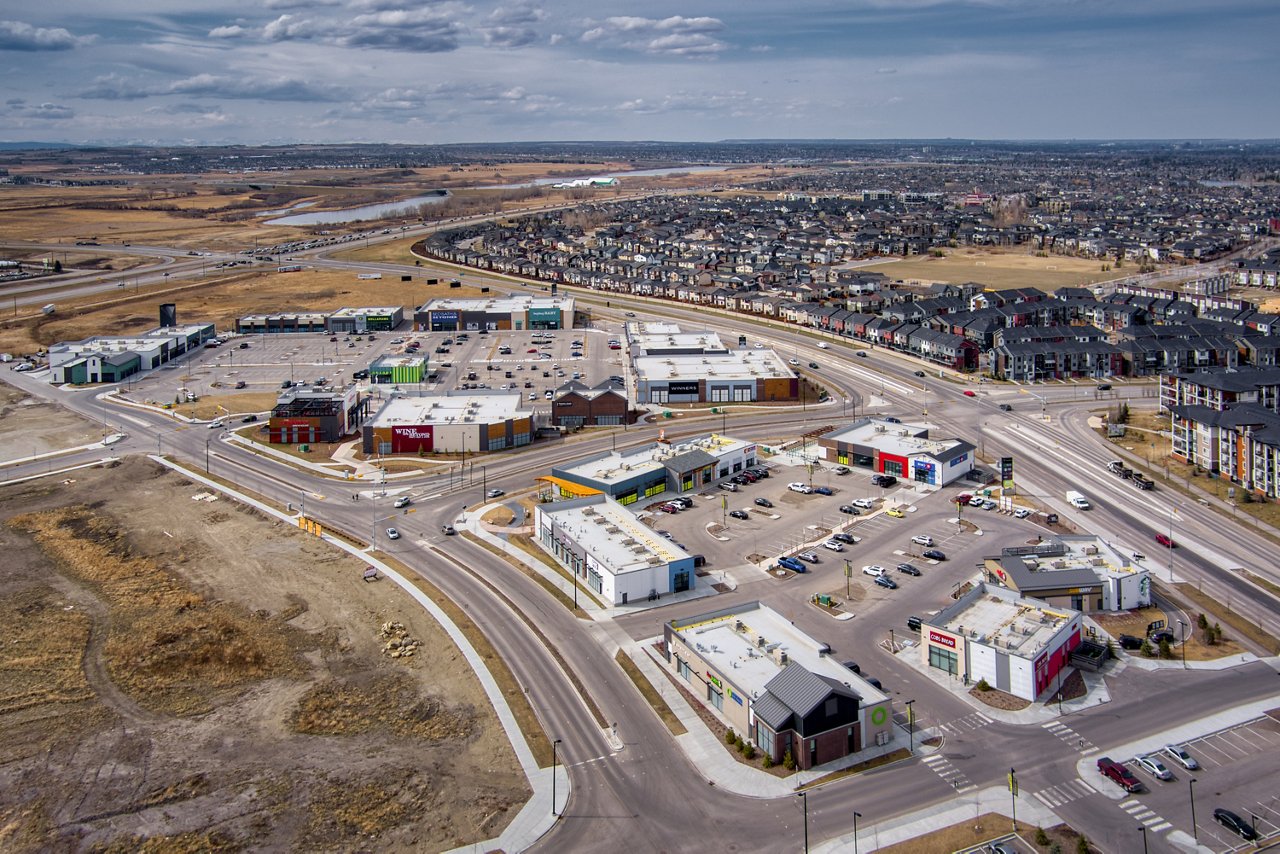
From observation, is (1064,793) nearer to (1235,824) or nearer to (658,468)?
(1235,824)

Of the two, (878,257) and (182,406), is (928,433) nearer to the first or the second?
(182,406)

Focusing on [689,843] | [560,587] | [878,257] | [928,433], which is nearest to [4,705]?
[560,587]

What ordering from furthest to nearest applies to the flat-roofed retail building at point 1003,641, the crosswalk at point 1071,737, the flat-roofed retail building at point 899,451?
1. the flat-roofed retail building at point 899,451
2. the flat-roofed retail building at point 1003,641
3. the crosswalk at point 1071,737

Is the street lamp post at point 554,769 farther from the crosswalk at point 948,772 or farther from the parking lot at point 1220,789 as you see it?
→ the parking lot at point 1220,789

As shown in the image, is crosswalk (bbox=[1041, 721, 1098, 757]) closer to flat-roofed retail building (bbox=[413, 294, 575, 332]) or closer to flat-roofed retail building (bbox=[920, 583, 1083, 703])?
flat-roofed retail building (bbox=[920, 583, 1083, 703])

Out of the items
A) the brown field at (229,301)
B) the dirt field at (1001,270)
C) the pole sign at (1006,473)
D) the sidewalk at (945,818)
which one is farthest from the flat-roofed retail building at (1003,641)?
the dirt field at (1001,270)

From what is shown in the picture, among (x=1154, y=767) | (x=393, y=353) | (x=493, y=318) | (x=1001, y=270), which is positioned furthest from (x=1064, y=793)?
(x=1001, y=270)

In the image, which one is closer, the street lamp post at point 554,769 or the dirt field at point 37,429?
the street lamp post at point 554,769
